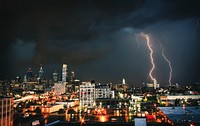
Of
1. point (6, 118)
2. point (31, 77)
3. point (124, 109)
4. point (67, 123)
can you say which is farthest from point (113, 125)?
point (31, 77)

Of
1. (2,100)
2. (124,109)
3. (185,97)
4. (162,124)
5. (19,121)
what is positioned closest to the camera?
(2,100)

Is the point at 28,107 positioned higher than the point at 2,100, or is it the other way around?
the point at 2,100

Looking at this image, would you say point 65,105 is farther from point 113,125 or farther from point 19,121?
point 113,125

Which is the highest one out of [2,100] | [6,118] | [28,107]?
[2,100]

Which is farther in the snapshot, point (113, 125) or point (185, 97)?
point (185, 97)

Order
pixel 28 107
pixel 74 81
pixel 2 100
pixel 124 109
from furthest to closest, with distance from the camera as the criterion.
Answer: pixel 74 81, pixel 28 107, pixel 124 109, pixel 2 100

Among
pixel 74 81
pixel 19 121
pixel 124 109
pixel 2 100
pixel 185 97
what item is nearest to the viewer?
pixel 2 100

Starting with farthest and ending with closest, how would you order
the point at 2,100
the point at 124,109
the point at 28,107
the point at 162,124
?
the point at 28,107, the point at 124,109, the point at 162,124, the point at 2,100

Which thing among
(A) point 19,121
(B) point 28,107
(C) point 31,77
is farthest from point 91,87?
(C) point 31,77

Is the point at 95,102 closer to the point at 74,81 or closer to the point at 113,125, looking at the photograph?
the point at 113,125
